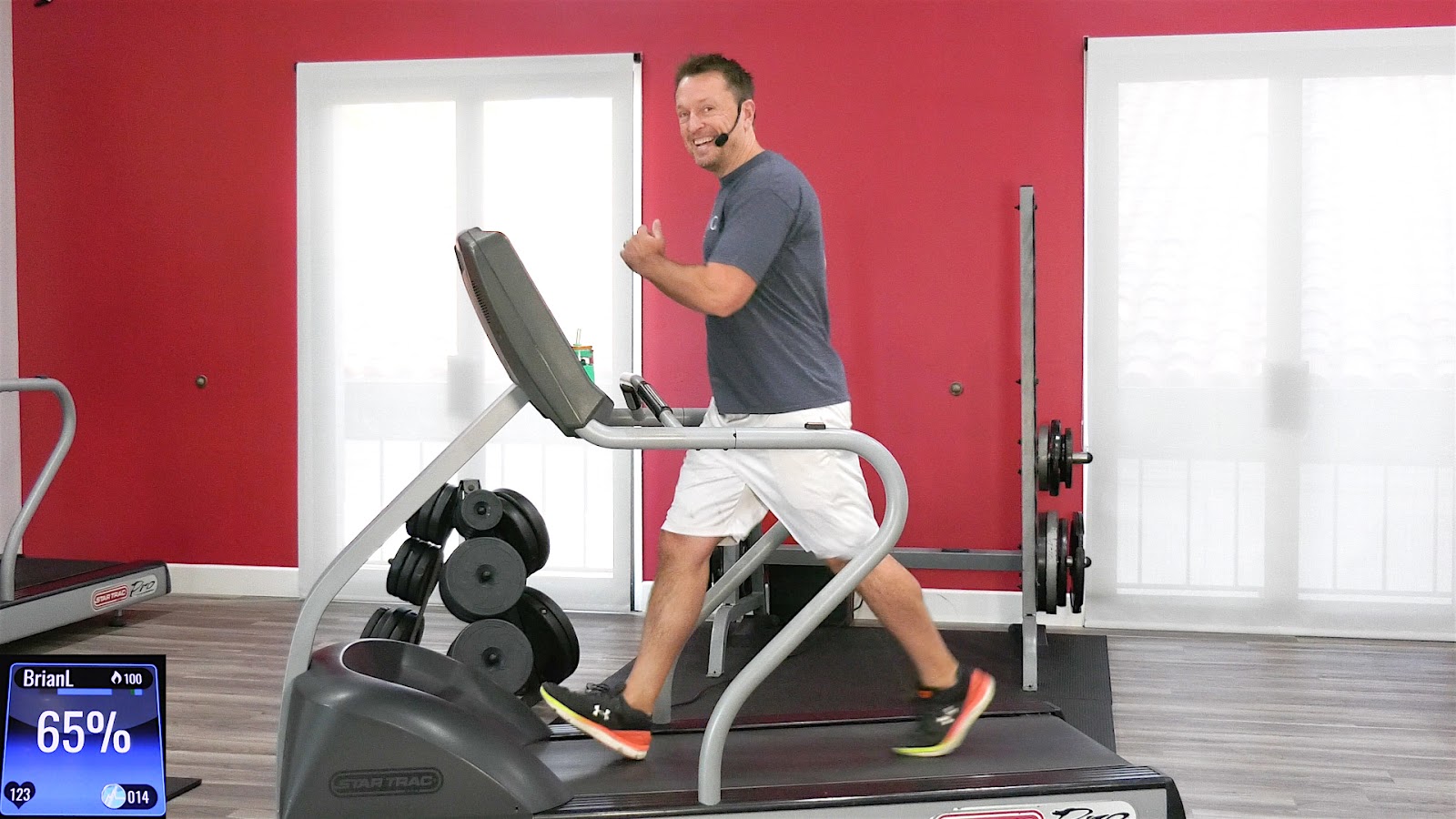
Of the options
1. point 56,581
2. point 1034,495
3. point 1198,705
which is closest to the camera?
point 1198,705

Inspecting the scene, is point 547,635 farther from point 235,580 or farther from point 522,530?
point 235,580

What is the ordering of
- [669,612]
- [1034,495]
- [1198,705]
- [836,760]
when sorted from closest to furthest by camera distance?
[836,760] → [669,612] → [1198,705] → [1034,495]

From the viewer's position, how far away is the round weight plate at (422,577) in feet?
9.92

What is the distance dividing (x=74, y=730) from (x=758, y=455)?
1.26 m

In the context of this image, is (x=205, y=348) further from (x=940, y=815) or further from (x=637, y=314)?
(x=940, y=815)

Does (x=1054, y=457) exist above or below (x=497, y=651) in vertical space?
above

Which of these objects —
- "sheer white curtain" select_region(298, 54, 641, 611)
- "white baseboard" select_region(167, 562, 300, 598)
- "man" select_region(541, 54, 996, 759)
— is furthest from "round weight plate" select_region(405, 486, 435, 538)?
"white baseboard" select_region(167, 562, 300, 598)

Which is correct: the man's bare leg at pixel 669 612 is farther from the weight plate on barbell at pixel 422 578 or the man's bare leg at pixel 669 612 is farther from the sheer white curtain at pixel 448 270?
the sheer white curtain at pixel 448 270

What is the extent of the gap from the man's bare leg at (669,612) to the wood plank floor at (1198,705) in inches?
32.5

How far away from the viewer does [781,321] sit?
242cm

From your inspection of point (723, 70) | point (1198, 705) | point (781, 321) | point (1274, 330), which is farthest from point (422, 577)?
point (1274, 330)

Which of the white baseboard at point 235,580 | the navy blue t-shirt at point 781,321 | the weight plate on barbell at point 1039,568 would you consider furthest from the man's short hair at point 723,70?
the white baseboard at point 235,580

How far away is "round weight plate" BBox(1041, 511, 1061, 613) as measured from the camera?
3.51 metres

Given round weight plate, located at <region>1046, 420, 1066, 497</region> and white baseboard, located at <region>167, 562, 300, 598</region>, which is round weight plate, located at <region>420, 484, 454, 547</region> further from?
white baseboard, located at <region>167, 562, 300, 598</region>
